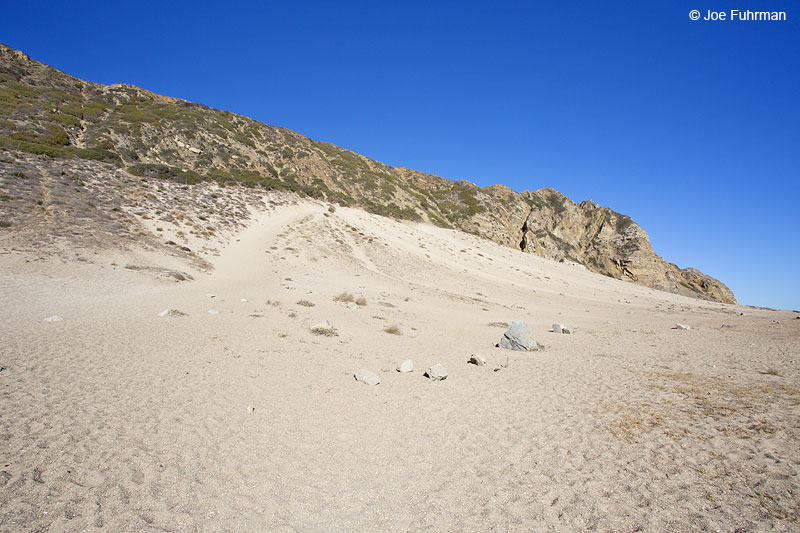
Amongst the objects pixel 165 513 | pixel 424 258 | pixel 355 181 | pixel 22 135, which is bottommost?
pixel 165 513

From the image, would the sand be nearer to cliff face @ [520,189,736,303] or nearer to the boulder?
the boulder

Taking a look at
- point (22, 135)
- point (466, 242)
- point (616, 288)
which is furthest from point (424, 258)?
point (22, 135)

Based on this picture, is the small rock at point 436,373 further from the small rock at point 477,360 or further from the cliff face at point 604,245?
the cliff face at point 604,245

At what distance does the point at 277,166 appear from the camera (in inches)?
2071

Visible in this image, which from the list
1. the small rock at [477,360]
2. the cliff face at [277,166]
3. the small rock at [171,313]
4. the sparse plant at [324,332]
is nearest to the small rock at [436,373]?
the small rock at [477,360]

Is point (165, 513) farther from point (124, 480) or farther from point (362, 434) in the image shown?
point (362, 434)

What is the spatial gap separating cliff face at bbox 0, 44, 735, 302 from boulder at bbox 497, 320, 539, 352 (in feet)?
122

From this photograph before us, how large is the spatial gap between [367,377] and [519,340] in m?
6.80

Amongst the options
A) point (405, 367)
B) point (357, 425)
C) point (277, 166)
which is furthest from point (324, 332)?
point (277, 166)

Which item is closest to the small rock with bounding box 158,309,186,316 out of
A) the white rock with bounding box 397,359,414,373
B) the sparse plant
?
the sparse plant

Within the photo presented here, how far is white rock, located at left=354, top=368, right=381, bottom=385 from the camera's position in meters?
8.41

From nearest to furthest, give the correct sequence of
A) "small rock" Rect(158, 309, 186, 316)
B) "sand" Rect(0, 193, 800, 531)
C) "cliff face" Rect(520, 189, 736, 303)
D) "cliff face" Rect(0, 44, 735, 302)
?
"sand" Rect(0, 193, 800, 531) < "small rock" Rect(158, 309, 186, 316) < "cliff face" Rect(0, 44, 735, 302) < "cliff face" Rect(520, 189, 736, 303)

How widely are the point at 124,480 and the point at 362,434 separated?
323 cm

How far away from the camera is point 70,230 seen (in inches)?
784
